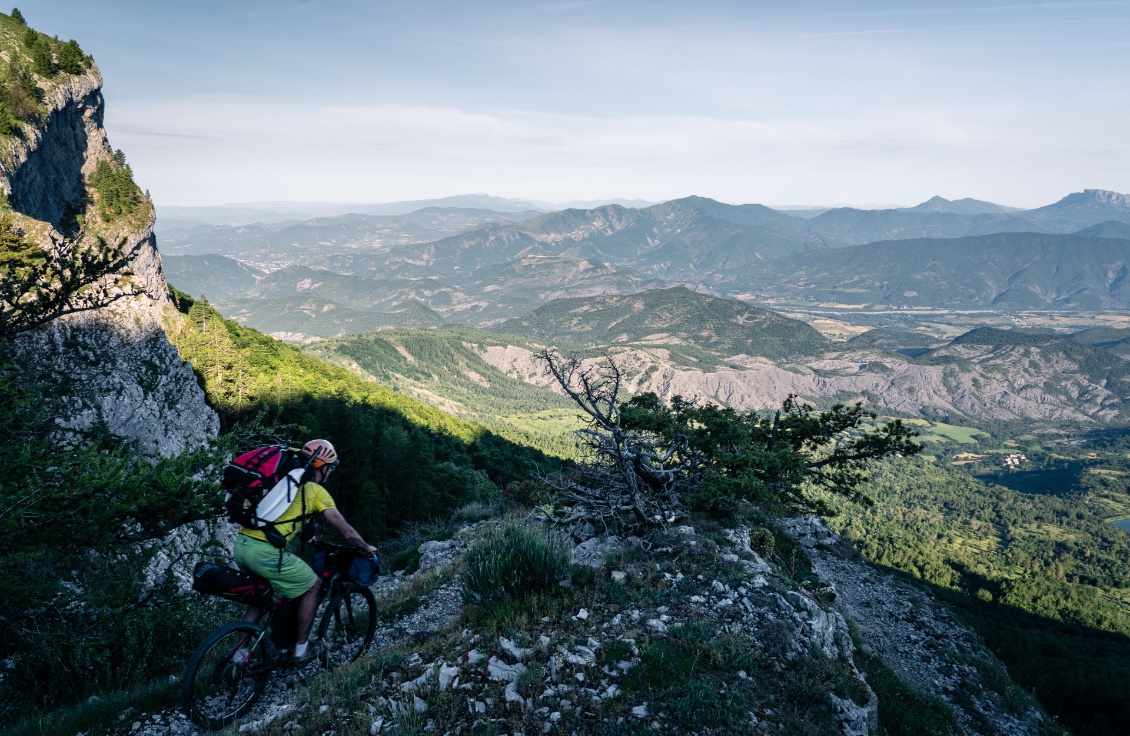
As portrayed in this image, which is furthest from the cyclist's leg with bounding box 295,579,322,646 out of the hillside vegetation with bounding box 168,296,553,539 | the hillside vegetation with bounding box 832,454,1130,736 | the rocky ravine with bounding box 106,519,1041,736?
the hillside vegetation with bounding box 168,296,553,539

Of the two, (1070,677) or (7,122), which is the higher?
(7,122)

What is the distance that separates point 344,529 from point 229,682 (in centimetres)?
229

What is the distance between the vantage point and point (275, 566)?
626 cm

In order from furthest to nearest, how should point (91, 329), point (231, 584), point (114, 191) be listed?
point (114, 191)
point (91, 329)
point (231, 584)

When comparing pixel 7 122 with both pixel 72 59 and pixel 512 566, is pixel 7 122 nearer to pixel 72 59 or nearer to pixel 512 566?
pixel 72 59

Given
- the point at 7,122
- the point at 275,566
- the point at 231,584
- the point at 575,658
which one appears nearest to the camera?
the point at 231,584

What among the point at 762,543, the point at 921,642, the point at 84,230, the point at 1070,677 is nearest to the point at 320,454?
the point at 762,543

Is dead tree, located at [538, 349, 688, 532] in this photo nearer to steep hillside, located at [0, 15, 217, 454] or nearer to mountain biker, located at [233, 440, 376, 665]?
mountain biker, located at [233, 440, 376, 665]

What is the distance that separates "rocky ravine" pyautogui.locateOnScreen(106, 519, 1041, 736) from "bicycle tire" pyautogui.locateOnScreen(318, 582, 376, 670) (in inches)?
14.5

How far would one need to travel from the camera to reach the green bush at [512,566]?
834 centimetres

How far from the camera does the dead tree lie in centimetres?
1205

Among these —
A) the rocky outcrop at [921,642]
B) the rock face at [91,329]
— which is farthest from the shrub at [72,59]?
the rocky outcrop at [921,642]

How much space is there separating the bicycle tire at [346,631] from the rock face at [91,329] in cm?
1713

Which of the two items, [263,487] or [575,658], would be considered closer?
[263,487]
